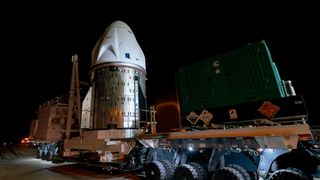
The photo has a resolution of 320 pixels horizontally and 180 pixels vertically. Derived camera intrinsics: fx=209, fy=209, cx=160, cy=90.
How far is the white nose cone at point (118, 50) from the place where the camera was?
12.3 m

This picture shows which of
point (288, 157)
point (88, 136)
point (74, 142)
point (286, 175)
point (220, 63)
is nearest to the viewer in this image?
point (286, 175)

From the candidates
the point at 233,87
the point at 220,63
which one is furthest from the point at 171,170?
the point at 220,63

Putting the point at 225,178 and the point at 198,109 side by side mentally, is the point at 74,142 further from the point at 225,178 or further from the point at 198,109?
the point at 225,178

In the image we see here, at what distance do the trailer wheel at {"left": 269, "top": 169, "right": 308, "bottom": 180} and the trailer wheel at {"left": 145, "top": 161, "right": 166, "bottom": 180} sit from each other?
3.59m

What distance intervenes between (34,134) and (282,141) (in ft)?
74.6

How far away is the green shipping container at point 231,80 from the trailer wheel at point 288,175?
1.99 m

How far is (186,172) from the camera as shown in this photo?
632cm

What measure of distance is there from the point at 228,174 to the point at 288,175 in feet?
4.46

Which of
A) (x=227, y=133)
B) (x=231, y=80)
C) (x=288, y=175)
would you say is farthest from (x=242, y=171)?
(x=231, y=80)

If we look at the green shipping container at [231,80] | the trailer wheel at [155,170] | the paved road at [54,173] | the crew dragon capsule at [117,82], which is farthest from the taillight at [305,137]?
the crew dragon capsule at [117,82]

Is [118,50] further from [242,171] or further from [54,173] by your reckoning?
[242,171]

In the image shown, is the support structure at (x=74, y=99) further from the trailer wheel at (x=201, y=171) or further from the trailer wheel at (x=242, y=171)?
the trailer wheel at (x=242, y=171)

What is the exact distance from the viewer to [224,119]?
20.7 feet

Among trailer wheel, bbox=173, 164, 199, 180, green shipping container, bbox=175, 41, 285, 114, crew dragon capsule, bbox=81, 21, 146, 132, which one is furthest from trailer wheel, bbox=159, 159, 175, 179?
crew dragon capsule, bbox=81, 21, 146, 132
